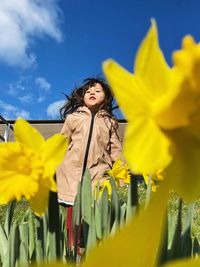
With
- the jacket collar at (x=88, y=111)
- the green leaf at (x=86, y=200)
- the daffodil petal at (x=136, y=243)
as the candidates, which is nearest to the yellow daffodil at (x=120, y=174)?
the green leaf at (x=86, y=200)

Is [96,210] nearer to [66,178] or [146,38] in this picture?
[146,38]

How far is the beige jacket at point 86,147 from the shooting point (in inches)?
96.2

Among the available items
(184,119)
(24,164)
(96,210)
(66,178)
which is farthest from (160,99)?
(66,178)

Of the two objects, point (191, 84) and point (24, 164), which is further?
point (24, 164)

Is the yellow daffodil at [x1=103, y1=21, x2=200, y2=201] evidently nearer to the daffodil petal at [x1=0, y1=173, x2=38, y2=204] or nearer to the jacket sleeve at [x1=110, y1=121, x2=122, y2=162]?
the daffodil petal at [x1=0, y1=173, x2=38, y2=204]

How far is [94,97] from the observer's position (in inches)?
100

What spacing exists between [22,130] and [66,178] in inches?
76.7

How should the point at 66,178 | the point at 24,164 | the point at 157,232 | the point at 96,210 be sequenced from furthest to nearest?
the point at 66,178, the point at 96,210, the point at 24,164, the point at 157,232

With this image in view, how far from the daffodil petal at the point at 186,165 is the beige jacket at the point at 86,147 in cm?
217

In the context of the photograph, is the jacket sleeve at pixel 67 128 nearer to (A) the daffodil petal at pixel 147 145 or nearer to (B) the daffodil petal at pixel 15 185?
(B) the daffodil petal at pixel 15 185

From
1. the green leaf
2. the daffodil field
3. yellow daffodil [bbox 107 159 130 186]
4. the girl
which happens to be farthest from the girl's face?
the daffodil field

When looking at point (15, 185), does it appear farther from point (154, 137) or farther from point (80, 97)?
point (80, 97)

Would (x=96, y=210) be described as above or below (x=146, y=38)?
below

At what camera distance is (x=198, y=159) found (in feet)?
0.80
